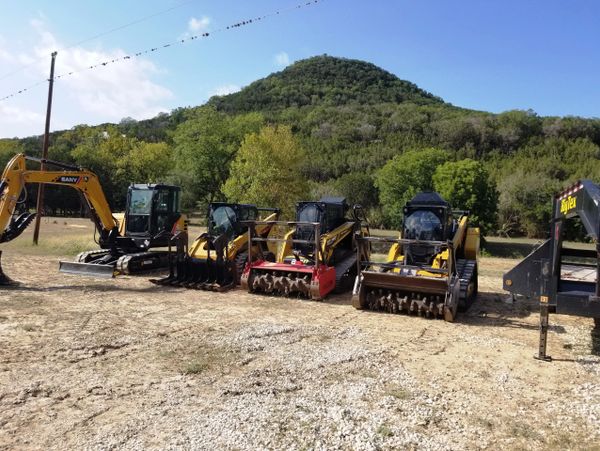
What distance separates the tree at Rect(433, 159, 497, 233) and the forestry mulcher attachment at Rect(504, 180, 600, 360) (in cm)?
2777

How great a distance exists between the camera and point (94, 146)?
2468 inches

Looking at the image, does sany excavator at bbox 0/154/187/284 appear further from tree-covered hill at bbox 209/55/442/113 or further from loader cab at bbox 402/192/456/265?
tree-covered hill at bbox 209/55/442/113

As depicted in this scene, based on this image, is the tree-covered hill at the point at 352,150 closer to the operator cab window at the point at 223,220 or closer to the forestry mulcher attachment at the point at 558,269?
the operator cab window at the point at 223,220

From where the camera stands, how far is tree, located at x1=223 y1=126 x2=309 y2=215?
2878cm

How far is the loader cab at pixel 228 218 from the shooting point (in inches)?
491

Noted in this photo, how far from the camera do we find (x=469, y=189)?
33.7 metres

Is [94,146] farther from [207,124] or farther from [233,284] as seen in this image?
[233,284]

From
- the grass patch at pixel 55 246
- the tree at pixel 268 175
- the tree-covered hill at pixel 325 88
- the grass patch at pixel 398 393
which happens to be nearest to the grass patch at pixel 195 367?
the grass patch at pixel 398 393

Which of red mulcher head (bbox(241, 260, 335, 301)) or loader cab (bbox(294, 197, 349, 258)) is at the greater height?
loader cab (bbox(294, 197, 349, 258))

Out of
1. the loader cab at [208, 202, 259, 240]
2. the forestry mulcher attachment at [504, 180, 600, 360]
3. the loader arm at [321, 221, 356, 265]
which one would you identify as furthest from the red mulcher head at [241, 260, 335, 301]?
the forestry mulcher attachment at [504, 180, 600, 360]

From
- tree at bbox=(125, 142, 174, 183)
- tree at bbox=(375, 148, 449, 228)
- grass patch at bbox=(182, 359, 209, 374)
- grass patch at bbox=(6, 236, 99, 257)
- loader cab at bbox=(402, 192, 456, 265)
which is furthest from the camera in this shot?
tree at bbox=(125, 142, 174, 183)

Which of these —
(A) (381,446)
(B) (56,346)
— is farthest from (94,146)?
(A) (381,446)

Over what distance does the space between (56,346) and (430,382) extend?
16.1ft

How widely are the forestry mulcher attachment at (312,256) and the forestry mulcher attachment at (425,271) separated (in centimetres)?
99
